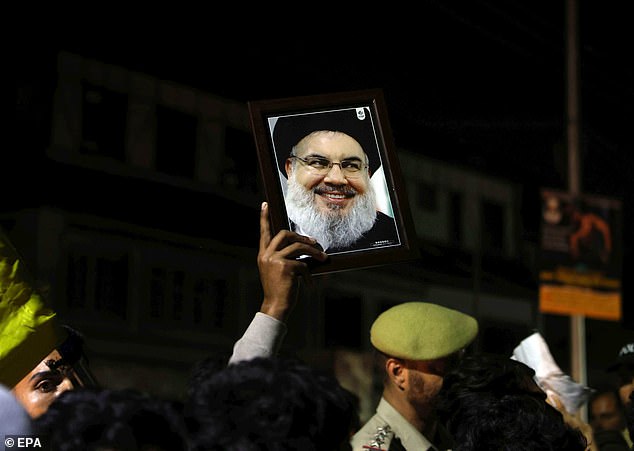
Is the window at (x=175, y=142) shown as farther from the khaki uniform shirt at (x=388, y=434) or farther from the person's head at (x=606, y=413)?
the khaki uniform shirt at (x=388, y=434)

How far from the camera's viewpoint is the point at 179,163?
52.7ft

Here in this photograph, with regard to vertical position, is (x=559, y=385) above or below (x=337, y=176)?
below

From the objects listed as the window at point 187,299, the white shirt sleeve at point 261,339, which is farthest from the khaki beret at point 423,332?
the window at point 187,299

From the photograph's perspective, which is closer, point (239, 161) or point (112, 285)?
point (112, 285)

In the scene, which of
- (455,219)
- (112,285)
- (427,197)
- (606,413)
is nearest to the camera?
(606,413)

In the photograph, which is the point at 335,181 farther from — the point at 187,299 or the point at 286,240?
the point at 187,299

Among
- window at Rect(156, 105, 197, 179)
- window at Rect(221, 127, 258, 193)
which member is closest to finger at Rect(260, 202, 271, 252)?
window at Rect(156, 105, 197, 179)

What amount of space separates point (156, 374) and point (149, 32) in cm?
391

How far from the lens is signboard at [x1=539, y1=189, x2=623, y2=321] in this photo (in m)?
13.6

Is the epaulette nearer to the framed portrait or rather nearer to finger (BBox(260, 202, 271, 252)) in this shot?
the framed portrait

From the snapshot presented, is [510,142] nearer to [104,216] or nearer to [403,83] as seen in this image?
[403,83]

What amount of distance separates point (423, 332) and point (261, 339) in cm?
121

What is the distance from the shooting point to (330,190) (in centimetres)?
419

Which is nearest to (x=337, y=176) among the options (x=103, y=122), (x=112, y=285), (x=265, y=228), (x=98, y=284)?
(x=265, y=228)
